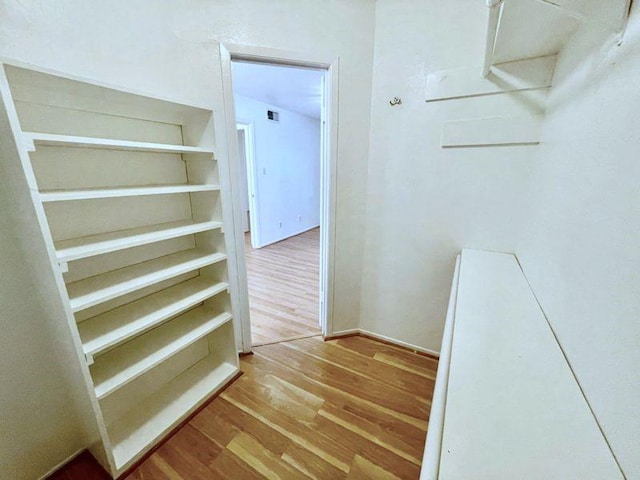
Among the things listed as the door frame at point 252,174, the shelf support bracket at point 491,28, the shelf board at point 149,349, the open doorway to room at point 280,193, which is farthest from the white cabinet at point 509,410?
the door frame at point 252,174

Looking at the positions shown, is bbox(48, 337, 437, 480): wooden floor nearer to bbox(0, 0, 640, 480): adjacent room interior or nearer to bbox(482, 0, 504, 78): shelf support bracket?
bbox(0, 0, 640, 480): adjacent room interior

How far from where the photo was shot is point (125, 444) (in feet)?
4.25

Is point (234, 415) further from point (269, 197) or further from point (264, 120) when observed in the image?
point (264, 120)

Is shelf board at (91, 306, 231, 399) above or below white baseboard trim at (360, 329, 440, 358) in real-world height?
above

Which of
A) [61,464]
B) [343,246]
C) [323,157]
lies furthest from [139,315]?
[323,157]

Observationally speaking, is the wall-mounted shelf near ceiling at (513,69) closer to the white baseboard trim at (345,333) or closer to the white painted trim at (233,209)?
the white painted trim at (233,209)

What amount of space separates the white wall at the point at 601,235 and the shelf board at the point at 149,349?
164 cm

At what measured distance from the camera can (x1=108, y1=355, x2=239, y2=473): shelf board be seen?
4.24ft

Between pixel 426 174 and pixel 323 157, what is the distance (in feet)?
2.42

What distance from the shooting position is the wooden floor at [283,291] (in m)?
2.38

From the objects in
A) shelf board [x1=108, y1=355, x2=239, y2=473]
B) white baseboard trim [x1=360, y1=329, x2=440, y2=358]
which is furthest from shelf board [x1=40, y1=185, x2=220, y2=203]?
white baseboard trim [x1=360, y1=329, x2=440, y2=358]

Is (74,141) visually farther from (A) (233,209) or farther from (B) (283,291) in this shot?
(B) (283,291)

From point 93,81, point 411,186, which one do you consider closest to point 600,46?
point 411,186

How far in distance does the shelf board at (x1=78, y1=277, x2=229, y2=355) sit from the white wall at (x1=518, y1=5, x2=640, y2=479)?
1576 mm
